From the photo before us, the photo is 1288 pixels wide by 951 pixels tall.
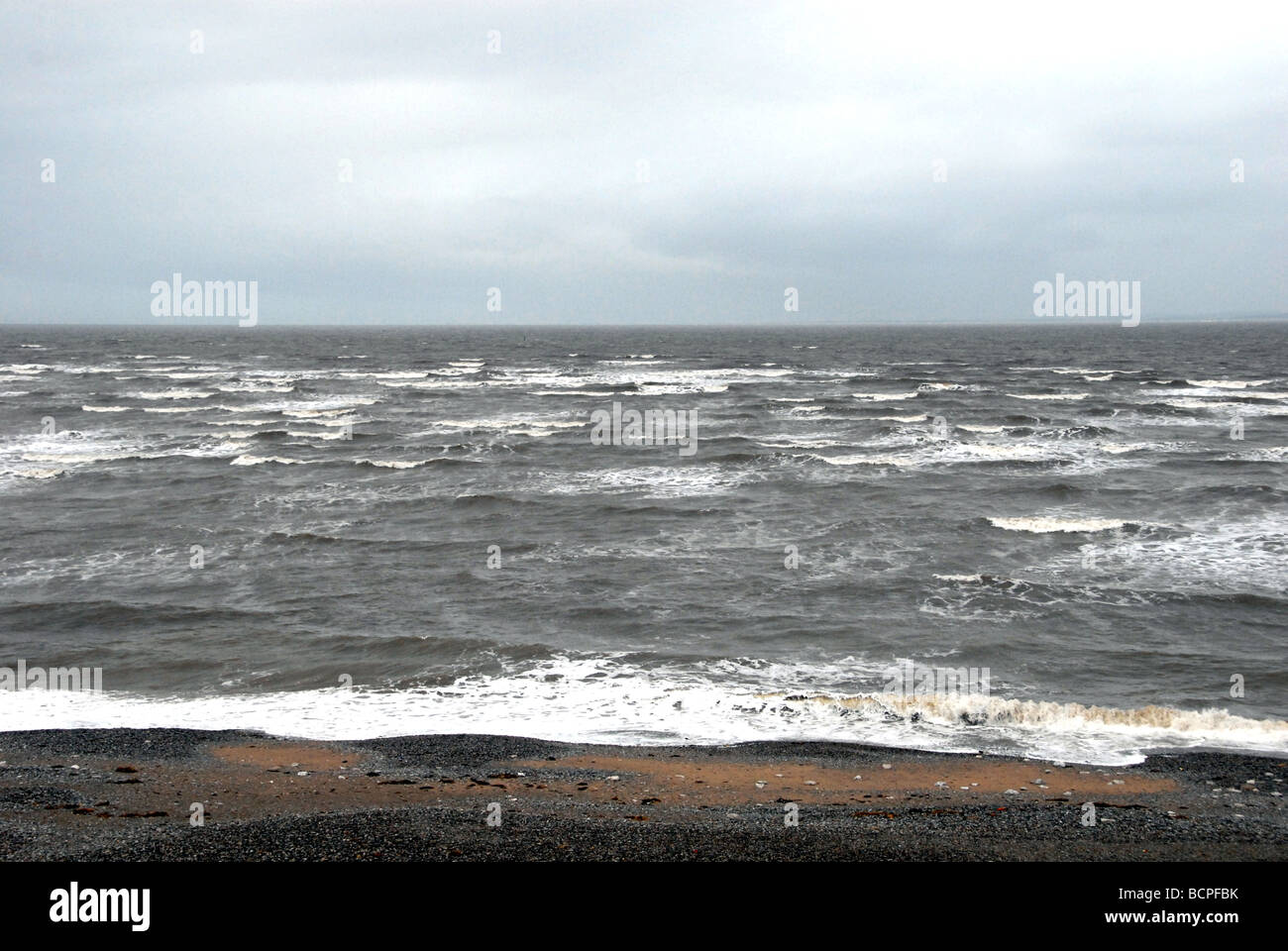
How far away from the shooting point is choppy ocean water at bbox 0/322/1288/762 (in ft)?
43.6

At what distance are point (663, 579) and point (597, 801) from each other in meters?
10.4

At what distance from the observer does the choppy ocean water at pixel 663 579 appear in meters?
13.3

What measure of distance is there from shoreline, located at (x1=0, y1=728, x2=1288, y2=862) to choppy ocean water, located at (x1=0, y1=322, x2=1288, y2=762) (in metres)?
0.86

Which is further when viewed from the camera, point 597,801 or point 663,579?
point 663,579

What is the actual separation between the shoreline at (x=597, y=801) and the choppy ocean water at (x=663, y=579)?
86cm

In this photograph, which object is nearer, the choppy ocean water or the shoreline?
the shoreline

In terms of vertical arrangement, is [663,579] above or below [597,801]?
above

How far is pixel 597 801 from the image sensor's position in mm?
9789

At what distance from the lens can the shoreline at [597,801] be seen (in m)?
Result: 8.44

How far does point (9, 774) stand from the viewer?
10352 millimetres

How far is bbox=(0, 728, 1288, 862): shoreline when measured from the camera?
27.7 feet

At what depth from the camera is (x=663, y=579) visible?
790 inches

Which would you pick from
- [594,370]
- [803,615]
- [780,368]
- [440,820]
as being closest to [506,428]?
[803,615]

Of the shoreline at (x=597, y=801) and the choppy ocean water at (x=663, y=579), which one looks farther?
the choppy ocean water at (x=663, y=579)
